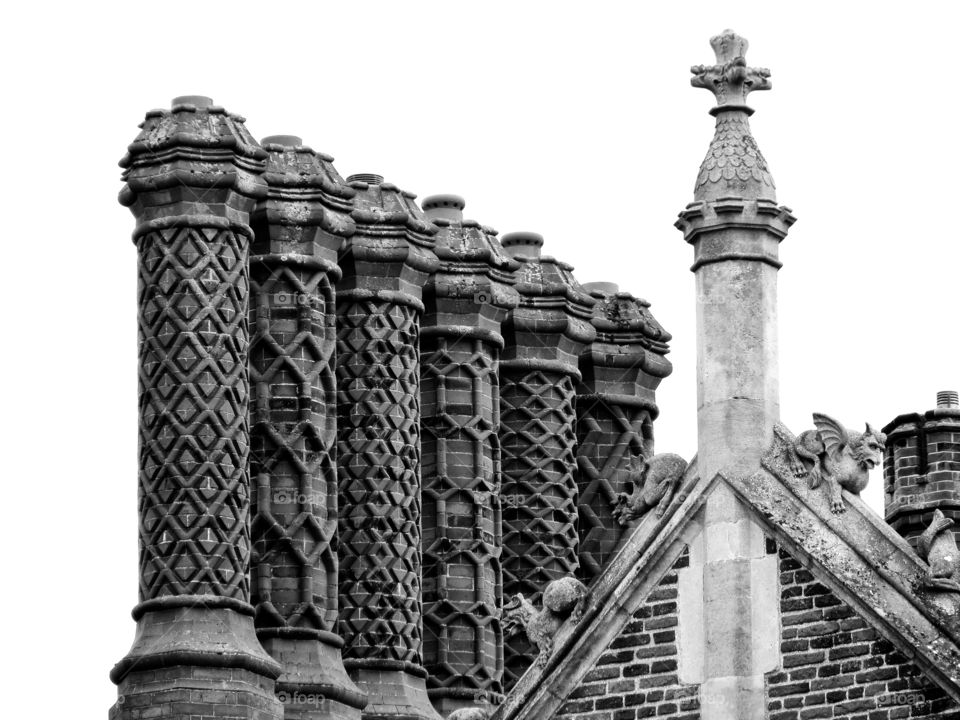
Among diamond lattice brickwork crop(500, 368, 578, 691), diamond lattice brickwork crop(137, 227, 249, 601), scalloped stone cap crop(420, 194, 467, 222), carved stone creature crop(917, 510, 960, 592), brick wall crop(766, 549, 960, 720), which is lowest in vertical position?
brick wall crop(766, 549, 960, 720)

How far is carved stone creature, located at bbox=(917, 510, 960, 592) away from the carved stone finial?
515 cm

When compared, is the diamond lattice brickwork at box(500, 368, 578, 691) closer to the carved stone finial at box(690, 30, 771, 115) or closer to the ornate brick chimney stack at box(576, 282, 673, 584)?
the ornate brick chimney stack at box(576, 282, 673, 584)

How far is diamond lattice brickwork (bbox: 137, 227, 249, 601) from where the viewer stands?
216ft

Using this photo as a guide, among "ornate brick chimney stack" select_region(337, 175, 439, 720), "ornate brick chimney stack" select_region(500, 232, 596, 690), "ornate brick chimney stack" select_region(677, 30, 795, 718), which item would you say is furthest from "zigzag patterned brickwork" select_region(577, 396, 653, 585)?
"ornate brick chimney stack" select_region(677, 30, 795, 718)

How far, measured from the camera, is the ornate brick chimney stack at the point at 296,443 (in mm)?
67562

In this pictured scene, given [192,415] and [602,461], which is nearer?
[192,415]

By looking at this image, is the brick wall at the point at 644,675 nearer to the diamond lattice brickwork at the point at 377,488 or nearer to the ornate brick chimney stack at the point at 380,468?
the ornate brick chimney stack at the point at 380,468

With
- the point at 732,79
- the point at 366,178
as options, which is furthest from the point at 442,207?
the point at 732,79

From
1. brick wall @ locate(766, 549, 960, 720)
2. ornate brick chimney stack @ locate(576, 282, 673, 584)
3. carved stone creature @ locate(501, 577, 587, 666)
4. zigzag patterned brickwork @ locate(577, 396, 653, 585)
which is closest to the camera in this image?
brick wall @ locate(766, 549, 960, 720)

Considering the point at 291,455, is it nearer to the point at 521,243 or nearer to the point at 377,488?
the point at 377,488

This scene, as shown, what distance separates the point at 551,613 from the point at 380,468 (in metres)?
19.5

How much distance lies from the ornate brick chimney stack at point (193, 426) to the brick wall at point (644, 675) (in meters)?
15.8

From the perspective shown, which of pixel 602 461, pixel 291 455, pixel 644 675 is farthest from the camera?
pixel 602 461

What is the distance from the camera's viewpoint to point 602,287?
77.8 metres
